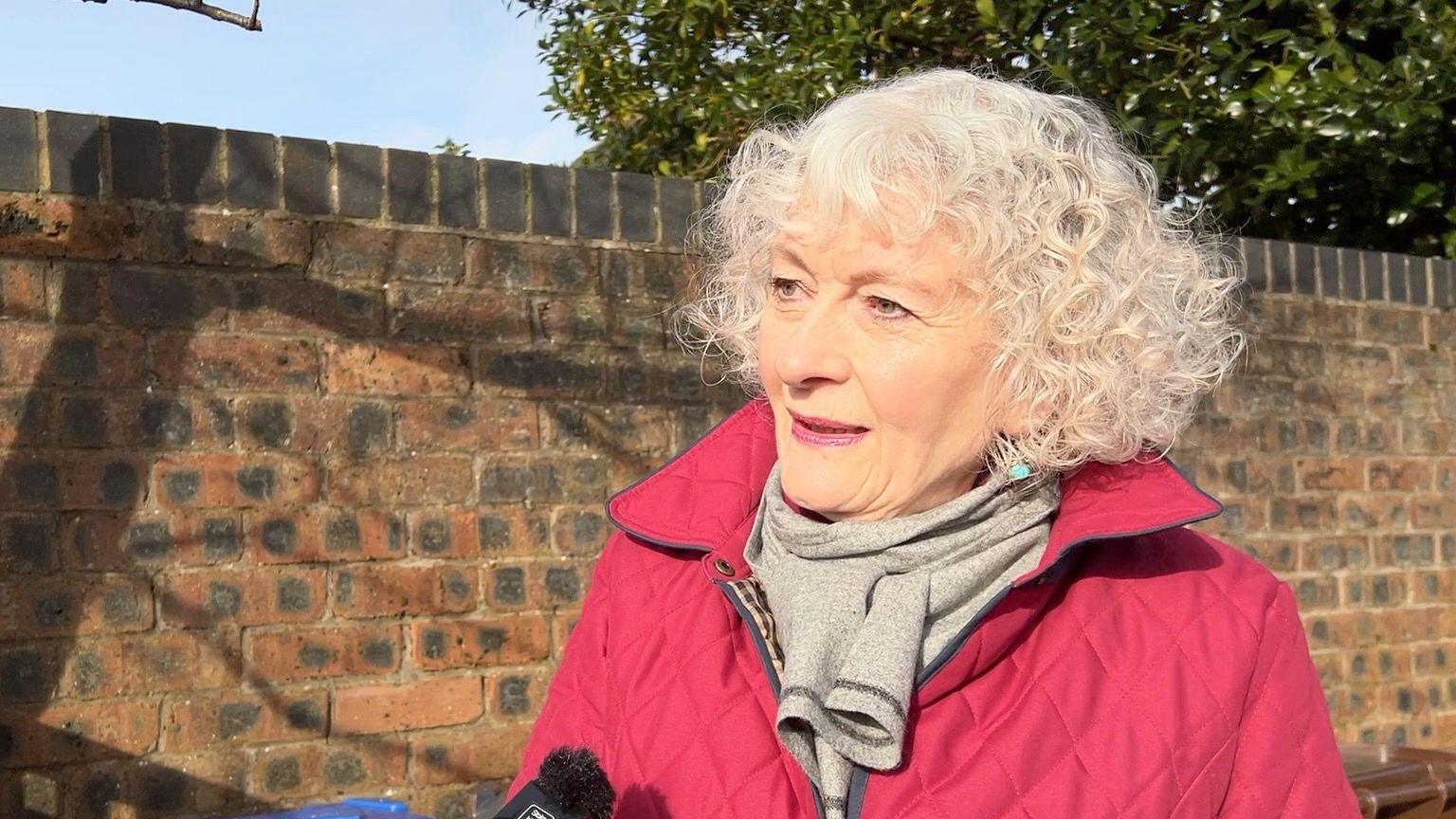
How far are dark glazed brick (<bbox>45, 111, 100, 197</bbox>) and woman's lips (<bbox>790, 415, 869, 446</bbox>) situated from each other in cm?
218

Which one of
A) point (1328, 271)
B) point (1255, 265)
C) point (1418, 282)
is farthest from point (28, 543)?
point (1418, 282)

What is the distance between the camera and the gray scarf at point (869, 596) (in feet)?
6.04

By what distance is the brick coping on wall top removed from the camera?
3.47 metres

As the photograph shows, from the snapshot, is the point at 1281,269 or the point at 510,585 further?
the point at 1281,269

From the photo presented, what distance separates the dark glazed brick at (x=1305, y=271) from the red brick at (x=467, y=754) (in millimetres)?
3646

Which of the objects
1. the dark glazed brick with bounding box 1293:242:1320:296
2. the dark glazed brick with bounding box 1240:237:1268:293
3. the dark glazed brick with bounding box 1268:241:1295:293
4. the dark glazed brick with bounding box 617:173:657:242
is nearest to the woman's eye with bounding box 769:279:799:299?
the dark glazed brick with bounding box 617:173:657:242

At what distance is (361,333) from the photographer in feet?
12.7

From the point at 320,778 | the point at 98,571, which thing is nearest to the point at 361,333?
the point at 98,571

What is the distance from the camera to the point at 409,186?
13.1 feet

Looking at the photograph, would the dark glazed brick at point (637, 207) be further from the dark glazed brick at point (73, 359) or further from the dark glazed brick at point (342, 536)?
the dark glazed brick at point (73, 359)

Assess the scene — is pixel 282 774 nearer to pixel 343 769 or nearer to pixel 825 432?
pixel 343 769

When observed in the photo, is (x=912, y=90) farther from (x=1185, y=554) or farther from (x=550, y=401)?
(x=550, y=401)

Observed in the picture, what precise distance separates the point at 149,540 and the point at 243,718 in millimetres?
479

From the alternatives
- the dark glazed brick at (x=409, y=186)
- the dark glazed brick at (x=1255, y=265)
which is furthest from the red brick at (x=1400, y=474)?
the dark glazed brick at (x=409, y=186)
